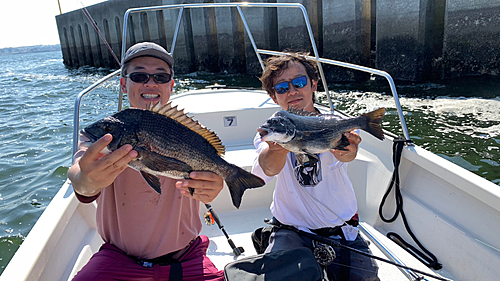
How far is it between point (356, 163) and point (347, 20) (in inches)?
578

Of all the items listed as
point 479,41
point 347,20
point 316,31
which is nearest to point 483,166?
point 479,41

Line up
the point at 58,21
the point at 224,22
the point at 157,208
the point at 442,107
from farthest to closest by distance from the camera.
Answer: the point at 58,21, the point at 224,22, the point at 442,107, the point at 157,208

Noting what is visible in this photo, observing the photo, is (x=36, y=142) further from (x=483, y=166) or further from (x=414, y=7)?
(x=414, y=7)

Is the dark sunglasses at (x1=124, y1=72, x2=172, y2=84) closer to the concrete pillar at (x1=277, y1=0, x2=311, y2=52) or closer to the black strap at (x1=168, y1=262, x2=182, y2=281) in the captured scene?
the black strap at (x1=168, y1=262, x2=182, y2=281)

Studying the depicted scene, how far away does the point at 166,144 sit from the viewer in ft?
6.67

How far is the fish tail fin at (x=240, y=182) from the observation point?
211cm

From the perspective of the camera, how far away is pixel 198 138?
2.14m

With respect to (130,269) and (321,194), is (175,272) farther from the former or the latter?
(321,194)

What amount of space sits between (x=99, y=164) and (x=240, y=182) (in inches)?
33.8

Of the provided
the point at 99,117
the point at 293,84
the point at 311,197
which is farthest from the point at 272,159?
the point at 99,117

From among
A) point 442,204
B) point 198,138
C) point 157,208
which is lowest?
point 442,204

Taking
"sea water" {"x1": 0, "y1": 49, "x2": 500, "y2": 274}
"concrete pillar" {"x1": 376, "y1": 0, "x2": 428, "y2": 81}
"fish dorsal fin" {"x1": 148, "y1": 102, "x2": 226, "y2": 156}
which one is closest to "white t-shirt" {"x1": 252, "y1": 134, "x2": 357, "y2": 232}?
"fish dorsal fin" {"x1": 148, "y1": 102, "x2": 226, "y2": 156}

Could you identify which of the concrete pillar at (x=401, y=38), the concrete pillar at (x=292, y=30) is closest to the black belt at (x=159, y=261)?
the concrete pillar at (x=401, y=38)

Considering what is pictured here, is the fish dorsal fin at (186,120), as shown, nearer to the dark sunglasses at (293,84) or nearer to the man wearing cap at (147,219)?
the man wearing cap at (147,219)
